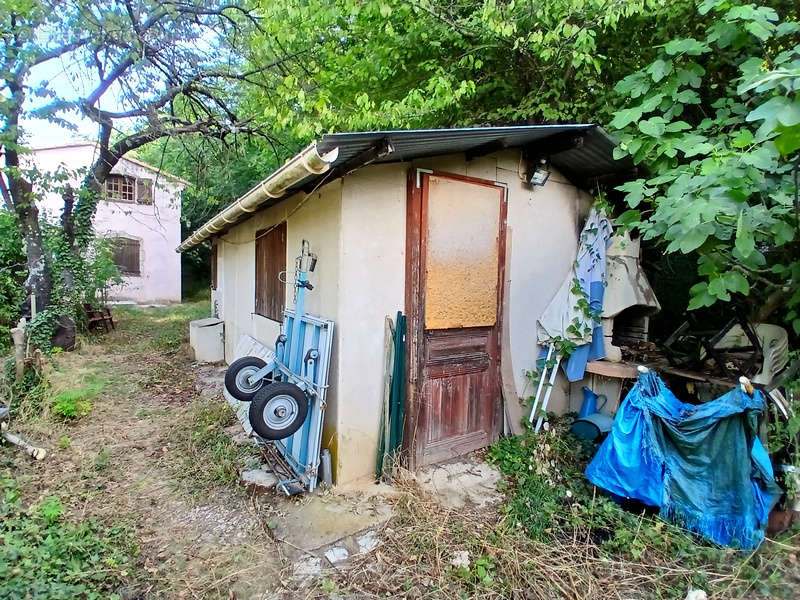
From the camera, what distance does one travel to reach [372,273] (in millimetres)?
3463

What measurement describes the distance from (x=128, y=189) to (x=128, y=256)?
98.8 inches

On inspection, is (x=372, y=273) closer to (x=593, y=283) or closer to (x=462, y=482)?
(x=462, y=482)

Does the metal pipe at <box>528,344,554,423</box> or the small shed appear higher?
the small shed

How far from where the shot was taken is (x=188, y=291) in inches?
726

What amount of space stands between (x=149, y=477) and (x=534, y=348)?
401 centimetres

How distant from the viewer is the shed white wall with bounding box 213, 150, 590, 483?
11.1ft

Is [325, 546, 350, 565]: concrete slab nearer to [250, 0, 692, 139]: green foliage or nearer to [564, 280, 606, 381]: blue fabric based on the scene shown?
[564, 280, 606, 381]: blue fabric

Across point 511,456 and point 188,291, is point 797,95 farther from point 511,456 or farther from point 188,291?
point 188,291

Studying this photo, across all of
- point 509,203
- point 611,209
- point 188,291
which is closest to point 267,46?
point 509,203

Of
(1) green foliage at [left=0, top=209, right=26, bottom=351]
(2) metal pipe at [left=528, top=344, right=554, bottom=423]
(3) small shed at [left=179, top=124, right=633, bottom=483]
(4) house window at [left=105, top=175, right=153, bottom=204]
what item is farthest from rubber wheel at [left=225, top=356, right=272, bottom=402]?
(4) house window at [left=105, top=175, right=153, bottom=204]

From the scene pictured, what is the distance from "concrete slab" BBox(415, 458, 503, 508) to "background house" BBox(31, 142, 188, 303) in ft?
47.4

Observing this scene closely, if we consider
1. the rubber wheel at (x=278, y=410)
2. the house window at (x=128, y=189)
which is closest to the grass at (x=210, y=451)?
the rubber wheel at (x=278, y=410)

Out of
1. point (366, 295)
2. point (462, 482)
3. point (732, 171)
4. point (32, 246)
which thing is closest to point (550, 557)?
point (462, 482)

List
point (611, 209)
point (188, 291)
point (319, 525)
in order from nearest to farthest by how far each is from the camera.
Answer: point (319, 525) < point (611, 209) < point (188, 291)
